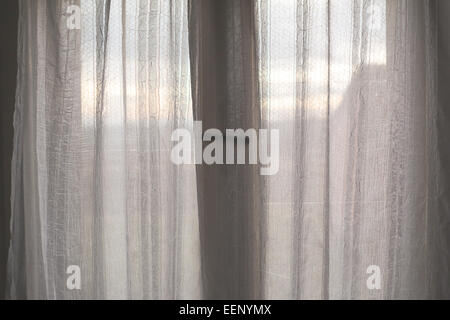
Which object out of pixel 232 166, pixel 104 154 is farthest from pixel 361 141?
pixel 104 154

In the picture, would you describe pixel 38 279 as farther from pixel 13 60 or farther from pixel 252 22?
pixel 252 22

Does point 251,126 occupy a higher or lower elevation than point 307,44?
lower

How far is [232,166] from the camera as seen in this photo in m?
1.66

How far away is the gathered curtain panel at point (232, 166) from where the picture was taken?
1.63 meters

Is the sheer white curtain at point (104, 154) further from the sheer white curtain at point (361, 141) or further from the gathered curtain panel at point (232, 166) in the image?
the sheer white curtain at point (361, 141)

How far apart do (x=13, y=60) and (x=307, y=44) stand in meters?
0.92

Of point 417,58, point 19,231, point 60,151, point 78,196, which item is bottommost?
point 19,231

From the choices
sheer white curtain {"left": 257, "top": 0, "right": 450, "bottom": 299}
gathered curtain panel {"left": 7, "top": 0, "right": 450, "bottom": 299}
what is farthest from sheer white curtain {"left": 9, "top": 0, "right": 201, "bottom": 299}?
sheer white curtain {"left": 257, "top": 0, "right": 450, "bottom": 299}

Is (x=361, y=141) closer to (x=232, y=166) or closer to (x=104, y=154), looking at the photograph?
(x=232, y=166)

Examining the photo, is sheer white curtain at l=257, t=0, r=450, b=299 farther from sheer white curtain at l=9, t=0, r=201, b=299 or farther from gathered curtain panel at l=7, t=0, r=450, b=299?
sheer white curtain at l=9, t=0, r=201, b=299

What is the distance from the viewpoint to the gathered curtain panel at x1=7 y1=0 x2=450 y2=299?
163 cm
